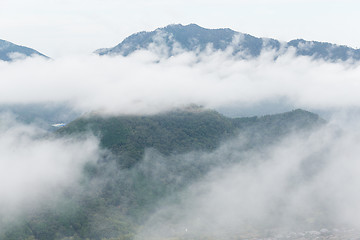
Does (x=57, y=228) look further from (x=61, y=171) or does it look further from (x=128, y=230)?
(x=61, y=171)

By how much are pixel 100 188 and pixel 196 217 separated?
139 feet

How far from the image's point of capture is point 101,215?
543 ft

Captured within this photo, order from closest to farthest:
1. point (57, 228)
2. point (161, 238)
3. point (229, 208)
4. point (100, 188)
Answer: point (57, 228) → point (161, 238) → point (100, 188) → point (229, 208)

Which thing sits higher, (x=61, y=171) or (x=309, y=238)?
(x=61, y=171)

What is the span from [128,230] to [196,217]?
33.3m

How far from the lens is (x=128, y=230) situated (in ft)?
538

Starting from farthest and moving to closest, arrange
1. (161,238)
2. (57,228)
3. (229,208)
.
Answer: (229,208) < (161,238) < (57,228)

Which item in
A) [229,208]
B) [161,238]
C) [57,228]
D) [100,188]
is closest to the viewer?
[57,228]

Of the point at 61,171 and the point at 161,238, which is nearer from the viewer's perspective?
the point at 161,238

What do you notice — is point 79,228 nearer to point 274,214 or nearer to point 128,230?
point 128,230

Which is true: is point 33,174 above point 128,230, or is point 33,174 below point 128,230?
above

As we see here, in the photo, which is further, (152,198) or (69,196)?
(152,198)

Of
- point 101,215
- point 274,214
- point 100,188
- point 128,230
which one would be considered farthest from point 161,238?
point 274,214

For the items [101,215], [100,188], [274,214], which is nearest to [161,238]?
[101,215]
